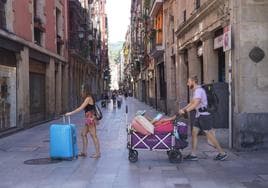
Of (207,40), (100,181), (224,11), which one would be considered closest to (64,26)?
(207,40)

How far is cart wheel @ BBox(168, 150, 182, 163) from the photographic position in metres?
11.9

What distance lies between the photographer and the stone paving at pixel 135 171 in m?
9.56

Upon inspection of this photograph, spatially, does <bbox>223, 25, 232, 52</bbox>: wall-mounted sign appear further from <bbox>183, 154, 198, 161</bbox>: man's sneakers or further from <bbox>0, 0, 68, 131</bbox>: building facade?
<bbox>0, 0, 68, 131</bbox>: building facade

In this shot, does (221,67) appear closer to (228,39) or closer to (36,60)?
(228,39)

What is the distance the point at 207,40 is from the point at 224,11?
3376 mm

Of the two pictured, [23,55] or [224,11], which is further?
[23,55]

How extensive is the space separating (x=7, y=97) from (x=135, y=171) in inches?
425

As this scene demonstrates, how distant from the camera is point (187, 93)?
25.5 meters

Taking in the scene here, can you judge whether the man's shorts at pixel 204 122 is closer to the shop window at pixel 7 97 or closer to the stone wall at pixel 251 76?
the stone wall at pixel 251 76

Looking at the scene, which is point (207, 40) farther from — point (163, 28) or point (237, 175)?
point (163, 28)

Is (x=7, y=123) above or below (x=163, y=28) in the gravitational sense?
below

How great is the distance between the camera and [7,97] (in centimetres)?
2052

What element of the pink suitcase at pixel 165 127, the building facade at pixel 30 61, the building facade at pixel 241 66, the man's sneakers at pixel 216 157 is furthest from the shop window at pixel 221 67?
the building facade at pixel 30 61

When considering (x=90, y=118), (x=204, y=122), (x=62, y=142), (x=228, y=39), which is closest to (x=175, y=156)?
(x=204, y=122)
